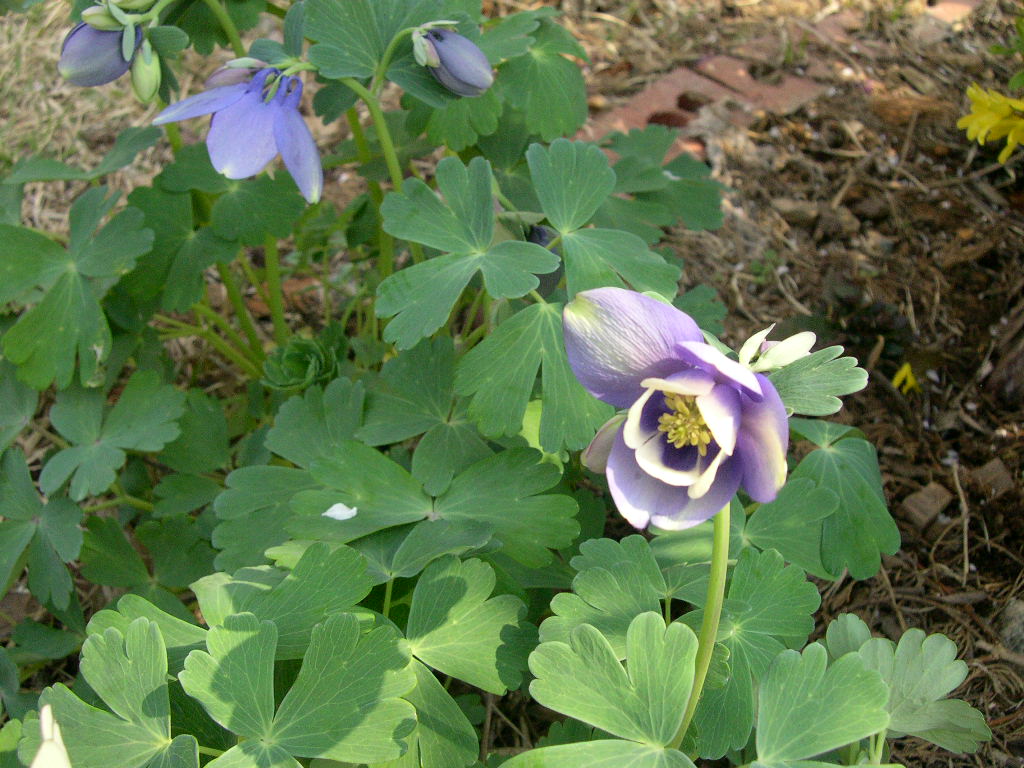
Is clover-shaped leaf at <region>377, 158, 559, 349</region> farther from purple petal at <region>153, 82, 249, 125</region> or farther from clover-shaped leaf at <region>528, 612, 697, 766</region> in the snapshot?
clover-shaped leaf at <region>528, 612, 697, 766</region>

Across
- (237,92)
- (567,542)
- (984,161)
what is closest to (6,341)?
(237,92)

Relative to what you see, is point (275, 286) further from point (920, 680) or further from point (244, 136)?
point (920, 680)

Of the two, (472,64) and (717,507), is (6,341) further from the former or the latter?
(717,507)

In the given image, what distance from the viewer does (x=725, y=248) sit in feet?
9.40

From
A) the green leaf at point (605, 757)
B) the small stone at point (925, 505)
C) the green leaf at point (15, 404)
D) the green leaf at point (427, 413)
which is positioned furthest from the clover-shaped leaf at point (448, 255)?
the small stone at point (925, 505)

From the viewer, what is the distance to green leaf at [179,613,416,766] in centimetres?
115

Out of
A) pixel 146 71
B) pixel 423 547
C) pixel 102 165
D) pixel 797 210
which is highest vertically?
pixel 146 71

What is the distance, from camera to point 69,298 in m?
1.88

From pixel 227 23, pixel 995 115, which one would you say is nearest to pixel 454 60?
pixel 227 23

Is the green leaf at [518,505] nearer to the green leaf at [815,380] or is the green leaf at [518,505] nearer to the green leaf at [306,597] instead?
the green leaf at [306,597]

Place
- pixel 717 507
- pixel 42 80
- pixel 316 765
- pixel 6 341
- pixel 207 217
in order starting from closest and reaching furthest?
pixel 717 507, pixel 316 765, pixel 6 341, pixel 207 217, pixel 42 80

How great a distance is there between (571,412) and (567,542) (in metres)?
0.23

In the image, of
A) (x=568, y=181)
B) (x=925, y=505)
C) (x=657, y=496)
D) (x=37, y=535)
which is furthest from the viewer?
(x=925, y=505)

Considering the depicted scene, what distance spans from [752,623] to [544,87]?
1262mm
